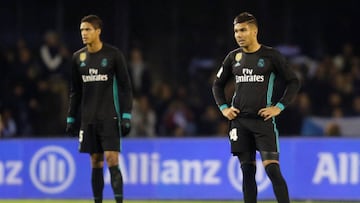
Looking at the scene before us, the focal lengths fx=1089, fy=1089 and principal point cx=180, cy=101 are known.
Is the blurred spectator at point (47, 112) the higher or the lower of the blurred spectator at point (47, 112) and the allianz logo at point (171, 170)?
the higher

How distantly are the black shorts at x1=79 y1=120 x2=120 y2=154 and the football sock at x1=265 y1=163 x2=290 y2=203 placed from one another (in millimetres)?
2037

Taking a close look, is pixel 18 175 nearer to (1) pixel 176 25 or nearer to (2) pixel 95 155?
(2) pixel 95 155

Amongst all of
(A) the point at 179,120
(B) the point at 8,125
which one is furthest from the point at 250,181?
(B) the point at 8,125

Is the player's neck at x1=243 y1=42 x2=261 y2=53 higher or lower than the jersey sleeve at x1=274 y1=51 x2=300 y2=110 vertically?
higher

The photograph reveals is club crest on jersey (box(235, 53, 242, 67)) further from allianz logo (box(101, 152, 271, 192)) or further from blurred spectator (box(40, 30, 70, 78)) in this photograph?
blurred spectator (box(40, 30, 70, 78))

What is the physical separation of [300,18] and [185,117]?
3.13m

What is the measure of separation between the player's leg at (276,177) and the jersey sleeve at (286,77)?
503 millimetres

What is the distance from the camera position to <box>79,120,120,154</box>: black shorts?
11.7 meters

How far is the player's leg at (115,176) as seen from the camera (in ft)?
37.8

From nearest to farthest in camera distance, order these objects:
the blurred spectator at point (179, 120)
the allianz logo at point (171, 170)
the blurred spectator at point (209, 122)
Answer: the allianz logo at point (171, 170)
the blurred spectator at point (179, 120)
the blurred spectator at point (209, 122)

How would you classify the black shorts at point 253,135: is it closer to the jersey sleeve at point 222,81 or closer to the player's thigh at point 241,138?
the player's thigh at point 241,138

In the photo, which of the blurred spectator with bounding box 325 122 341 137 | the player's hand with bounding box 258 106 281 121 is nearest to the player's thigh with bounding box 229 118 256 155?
the player's hand with bounding box 258 106 281 121

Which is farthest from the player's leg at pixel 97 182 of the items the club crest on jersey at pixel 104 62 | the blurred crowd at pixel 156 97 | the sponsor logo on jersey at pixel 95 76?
the blurred crowd at pixel 156 97

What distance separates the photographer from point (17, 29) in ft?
66.3
